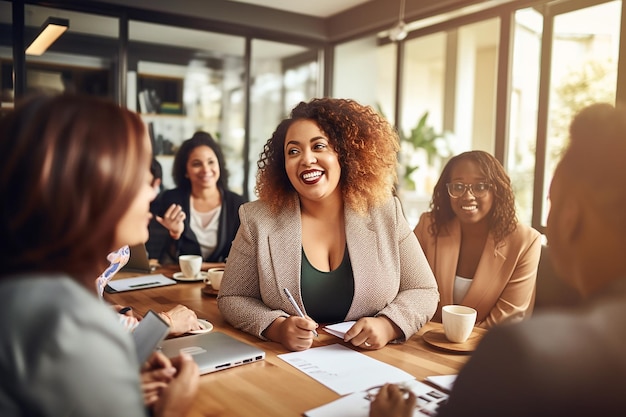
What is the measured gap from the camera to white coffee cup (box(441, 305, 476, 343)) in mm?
1324

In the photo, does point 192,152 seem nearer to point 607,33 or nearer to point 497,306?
point 497,306

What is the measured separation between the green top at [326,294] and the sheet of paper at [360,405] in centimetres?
53

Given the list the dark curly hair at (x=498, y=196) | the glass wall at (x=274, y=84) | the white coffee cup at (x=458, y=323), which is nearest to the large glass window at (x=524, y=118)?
the glass wall at (x=274, y=84)

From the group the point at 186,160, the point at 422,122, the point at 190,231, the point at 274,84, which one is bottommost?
the point at 190,231

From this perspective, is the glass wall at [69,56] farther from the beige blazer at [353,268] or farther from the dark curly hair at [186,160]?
the beige blazer at [353,268]

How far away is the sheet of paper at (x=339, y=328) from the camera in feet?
4.54

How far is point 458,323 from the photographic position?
4.36 feet

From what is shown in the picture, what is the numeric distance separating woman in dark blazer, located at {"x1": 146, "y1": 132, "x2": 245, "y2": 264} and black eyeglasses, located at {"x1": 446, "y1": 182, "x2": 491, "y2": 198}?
1.36 m

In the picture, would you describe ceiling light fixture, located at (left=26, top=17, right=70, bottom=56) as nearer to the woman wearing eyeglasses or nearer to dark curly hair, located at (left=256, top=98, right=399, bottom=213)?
dark curly hair, located at (left=256, top=98, right=399, bottom=213)

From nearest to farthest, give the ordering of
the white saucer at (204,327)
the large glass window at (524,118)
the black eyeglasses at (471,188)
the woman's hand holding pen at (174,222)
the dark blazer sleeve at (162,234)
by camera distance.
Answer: the white saucer at (204,327)
the black eyeglasses at (471,188)
the woman's hand holding pen at (174,222)
the dark blazer sleeve at (162,234)
the large glass window at (524,118)

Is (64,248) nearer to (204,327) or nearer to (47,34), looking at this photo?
(204,327)

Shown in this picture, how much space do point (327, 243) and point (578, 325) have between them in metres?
1.11

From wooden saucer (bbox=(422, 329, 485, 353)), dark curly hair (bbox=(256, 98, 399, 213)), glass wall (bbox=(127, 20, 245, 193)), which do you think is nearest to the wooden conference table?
wooden saucer (bbox=(422, 329, 485, 353))

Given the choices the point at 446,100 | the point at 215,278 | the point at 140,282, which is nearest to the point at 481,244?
the point at 215,278
